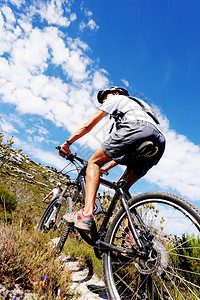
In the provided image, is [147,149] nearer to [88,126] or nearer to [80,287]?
[88,126]

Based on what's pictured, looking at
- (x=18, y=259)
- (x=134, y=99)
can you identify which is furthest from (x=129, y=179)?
(x=18, y=259)

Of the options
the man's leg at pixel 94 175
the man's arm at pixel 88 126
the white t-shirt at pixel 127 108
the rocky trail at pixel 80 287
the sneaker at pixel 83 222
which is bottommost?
the rocky trail at pixel 80 287

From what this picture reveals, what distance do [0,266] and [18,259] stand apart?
0.16 meters

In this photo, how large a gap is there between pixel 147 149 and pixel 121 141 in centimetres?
31

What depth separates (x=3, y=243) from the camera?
74.3 inches

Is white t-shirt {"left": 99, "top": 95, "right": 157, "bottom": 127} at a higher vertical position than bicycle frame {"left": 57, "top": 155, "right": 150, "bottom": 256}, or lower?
higher

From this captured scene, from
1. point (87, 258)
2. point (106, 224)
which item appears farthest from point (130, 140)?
point (87, 258)

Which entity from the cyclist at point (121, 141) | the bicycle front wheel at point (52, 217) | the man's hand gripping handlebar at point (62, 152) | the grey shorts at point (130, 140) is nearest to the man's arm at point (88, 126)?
the cyclist at point (121, 141)

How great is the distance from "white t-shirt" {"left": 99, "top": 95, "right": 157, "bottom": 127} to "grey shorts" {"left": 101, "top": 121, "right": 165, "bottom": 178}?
0.09 m

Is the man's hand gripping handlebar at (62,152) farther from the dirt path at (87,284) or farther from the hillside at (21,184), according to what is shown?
the dirt path at (87,284)

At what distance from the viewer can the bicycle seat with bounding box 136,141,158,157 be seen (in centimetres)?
213

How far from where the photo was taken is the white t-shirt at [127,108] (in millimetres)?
2277

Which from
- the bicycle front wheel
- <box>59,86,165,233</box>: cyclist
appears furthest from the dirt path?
the bicycle front wheel

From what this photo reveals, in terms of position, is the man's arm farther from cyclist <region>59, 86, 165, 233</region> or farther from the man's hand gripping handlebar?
the man's hand gripping handlebar
